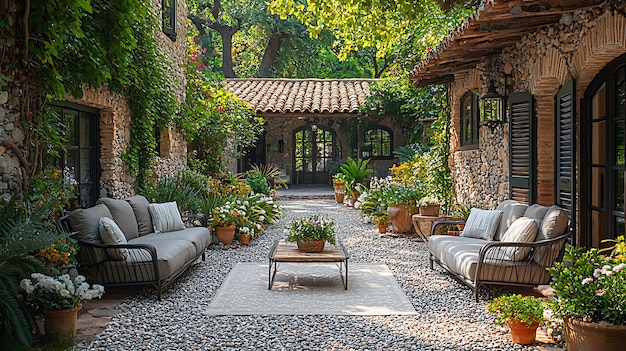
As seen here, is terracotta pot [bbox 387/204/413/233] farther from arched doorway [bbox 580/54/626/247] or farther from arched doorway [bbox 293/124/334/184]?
arched doorway [bbox 293/124/334/184]

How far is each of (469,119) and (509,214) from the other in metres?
3.33

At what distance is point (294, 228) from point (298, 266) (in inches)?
45.0

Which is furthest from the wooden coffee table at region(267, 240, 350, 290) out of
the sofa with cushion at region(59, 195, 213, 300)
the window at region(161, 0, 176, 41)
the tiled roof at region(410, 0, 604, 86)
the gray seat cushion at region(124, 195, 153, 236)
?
the window at region(161, 0, 176, 41)

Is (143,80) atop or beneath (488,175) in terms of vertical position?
atop

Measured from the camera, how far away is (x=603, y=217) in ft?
18.6

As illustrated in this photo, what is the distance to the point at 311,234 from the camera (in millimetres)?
6488

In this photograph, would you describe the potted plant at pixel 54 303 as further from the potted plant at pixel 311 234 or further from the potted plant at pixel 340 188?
the potted plant at pixel 340 188

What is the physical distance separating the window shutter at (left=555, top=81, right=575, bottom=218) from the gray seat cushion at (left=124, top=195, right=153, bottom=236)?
4666 mm

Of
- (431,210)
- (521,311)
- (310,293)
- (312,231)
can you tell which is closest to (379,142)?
(431,210)

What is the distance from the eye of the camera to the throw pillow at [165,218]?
7.51 meters

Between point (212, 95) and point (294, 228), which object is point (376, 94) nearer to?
point (212, 95)

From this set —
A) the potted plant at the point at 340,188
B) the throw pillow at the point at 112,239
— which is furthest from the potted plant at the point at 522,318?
the potted plant at the point at 340,188

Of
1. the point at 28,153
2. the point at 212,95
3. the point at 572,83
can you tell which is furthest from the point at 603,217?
the point at 212,95

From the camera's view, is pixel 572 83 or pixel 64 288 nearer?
pixel 64 288
